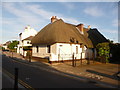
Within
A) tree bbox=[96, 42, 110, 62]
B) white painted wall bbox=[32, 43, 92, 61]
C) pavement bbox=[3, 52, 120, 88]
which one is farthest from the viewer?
tree bbox=[96, 42, 110, 62]

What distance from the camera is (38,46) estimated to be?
24812 mm

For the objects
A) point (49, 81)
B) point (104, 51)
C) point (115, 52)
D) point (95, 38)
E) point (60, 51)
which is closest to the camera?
point (49, 81)

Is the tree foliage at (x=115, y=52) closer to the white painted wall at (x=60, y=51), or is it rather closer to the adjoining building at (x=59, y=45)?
the adjoining building at (x=59, y=45)

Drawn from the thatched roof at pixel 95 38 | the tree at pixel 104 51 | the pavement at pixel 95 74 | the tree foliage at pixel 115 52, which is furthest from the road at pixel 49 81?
the thatched roof at pixel 95 38

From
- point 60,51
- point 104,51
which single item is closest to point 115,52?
point 104,51

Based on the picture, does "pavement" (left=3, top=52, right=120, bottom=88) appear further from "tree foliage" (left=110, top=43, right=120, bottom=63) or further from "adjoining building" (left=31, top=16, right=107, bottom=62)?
"tree foliage" (left=110, top=43, right=120, bottom=63)

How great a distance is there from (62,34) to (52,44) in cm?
304

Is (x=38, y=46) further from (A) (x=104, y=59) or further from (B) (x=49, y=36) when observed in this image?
(A) (x=104, y=59)

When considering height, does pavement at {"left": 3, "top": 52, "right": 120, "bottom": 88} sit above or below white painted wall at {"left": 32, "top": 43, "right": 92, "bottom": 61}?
below

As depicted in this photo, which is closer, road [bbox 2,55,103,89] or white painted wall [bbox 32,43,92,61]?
road [bbox 2,55,103,89]

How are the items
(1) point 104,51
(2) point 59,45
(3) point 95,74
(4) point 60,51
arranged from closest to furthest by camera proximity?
1. (3) point 95,74
2. (1) point 104,51
3. (2) point 59,45
4. (4) point 60,51

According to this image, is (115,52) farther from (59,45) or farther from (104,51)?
→ (59,45)

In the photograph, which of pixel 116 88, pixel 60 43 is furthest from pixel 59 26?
pixel 116 88

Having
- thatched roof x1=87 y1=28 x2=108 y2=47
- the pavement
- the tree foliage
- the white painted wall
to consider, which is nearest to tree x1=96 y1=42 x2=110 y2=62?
the tree foliage
